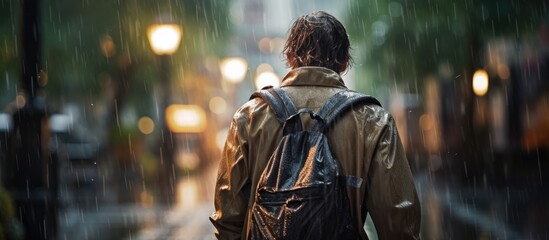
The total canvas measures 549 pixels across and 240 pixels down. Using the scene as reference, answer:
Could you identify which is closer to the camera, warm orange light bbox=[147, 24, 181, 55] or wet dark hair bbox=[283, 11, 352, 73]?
wet dark hair bbox=[283, 11, 352, 73]

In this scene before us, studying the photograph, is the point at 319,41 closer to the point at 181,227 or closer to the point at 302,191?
the point at 302,191

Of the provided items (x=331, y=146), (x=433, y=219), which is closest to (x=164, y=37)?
(x=433, y=219)

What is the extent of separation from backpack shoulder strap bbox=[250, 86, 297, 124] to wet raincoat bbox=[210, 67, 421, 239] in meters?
0.06

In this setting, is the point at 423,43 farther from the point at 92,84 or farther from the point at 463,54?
the point at 92,84

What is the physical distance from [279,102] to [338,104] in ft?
0.77

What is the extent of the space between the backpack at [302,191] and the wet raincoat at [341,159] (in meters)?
0.08

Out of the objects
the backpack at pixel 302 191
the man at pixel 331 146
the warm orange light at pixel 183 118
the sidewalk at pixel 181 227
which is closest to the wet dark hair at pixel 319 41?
the man at pixel 331 146

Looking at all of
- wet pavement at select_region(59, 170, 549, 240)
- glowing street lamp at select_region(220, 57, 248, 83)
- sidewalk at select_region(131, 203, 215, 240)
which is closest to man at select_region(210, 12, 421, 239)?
wet pavement at select_region(59, 170, 549, 240)

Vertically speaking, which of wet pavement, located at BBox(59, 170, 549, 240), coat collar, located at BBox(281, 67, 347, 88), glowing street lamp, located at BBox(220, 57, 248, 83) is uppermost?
glowing street lamp, located at BBox(220, 57, 248, 83)

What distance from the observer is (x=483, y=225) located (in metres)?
13.3

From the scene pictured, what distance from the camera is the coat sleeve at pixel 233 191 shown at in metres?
3.43

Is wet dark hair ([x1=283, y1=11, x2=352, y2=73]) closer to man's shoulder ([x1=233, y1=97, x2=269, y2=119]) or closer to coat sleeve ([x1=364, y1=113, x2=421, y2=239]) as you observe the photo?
man's shoulder ([x1=233, y1=97, x2=269, y2=119])

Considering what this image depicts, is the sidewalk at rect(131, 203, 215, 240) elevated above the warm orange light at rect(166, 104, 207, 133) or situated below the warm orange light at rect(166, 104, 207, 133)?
below

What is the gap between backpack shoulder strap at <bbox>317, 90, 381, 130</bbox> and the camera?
333 cm
